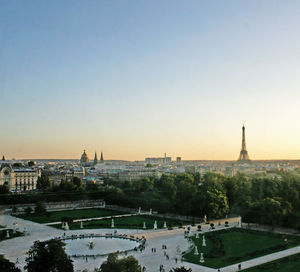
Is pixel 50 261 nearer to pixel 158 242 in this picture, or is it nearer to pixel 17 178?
pixel 158 242

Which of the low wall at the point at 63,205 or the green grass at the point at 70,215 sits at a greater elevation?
the low wall at the point at 63,205

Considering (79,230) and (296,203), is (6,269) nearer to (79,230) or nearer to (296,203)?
(79,230)

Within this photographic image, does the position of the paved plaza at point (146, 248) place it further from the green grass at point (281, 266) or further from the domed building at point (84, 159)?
the domed building at point (84, 159)

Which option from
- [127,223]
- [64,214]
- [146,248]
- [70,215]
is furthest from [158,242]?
[64,214]

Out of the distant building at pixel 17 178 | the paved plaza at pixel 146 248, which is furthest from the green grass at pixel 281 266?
the distant building at pixel 17 178

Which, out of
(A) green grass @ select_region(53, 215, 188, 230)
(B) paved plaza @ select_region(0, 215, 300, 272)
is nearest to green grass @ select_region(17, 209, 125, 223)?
(B) paved plaza @ select_region(0, 215, 300, 272)

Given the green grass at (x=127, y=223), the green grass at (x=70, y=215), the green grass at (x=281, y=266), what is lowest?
the green grass at (x=70, y=215)
